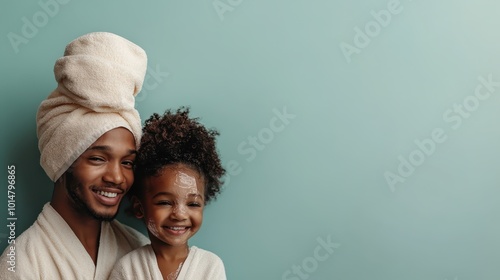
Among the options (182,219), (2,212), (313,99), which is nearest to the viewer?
(182,219)

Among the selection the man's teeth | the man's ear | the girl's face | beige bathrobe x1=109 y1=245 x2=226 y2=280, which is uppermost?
the man's teeth

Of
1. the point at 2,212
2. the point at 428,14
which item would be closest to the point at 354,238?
the point at 428,14

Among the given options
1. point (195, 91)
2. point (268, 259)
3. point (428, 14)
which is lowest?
point (268, 259)

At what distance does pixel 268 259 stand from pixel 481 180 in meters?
0.63

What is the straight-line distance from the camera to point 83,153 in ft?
4.00

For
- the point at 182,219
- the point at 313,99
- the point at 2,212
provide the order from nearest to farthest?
the point at 182,219, the point at 2,212, the point at 313,99

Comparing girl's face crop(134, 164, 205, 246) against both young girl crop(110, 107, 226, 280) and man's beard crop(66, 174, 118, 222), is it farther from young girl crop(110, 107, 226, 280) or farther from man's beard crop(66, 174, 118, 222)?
man's beard crop(66, 174, 118, 222)

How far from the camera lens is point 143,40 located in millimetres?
1440

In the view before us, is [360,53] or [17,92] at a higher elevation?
[17,92]

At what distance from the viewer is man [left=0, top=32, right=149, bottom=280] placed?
121 cm

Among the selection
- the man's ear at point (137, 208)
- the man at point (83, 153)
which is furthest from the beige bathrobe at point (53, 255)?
the man's ear at point (137, 208)

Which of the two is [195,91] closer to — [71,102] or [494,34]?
[71,102]

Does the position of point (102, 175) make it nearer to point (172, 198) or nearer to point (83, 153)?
point (83, 153)

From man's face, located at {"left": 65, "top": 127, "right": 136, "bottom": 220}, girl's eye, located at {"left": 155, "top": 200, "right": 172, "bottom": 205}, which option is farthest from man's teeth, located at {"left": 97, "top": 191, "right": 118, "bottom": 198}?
girl's eye, located at {"left": 155, "top": 200, "right": 172, "bottom": 205}
